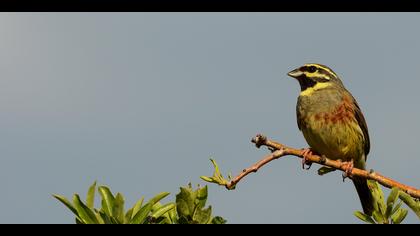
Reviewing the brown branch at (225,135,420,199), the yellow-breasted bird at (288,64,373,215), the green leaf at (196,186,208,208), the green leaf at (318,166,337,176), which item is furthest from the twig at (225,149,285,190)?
the yellow-breasted bird at (288,64,373,215)

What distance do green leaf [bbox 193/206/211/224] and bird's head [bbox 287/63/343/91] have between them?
22.0 feet

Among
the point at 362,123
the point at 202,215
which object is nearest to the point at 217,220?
the point at 202,215

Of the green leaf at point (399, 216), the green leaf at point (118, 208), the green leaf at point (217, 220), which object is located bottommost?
the green leaf at point (399, 216)

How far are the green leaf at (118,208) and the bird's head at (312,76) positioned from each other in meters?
6.88

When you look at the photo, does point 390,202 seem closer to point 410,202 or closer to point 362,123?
point 410,202

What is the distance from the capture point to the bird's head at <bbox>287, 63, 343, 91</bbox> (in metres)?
10.4

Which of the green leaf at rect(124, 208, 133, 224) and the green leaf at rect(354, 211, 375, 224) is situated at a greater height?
the green leaf at rect(124, 208, 133, 224)

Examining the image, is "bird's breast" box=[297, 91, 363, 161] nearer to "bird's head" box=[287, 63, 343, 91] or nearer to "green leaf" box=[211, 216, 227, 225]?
"bird's head" box=[287, 63, 343, 91]

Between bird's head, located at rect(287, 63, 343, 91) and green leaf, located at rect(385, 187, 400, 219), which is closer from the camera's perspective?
green leaf, located at rect(385, 187, 400, 219)

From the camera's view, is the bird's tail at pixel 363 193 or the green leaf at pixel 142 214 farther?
the bird's tail at pixel 363 193

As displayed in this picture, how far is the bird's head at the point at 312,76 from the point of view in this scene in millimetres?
10360

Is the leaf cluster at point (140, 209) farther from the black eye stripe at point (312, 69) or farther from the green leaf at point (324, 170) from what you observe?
the black eye stripe at point (312, 69)

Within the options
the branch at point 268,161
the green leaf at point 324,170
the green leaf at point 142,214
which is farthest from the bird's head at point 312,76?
the green leaf at point 142,214
